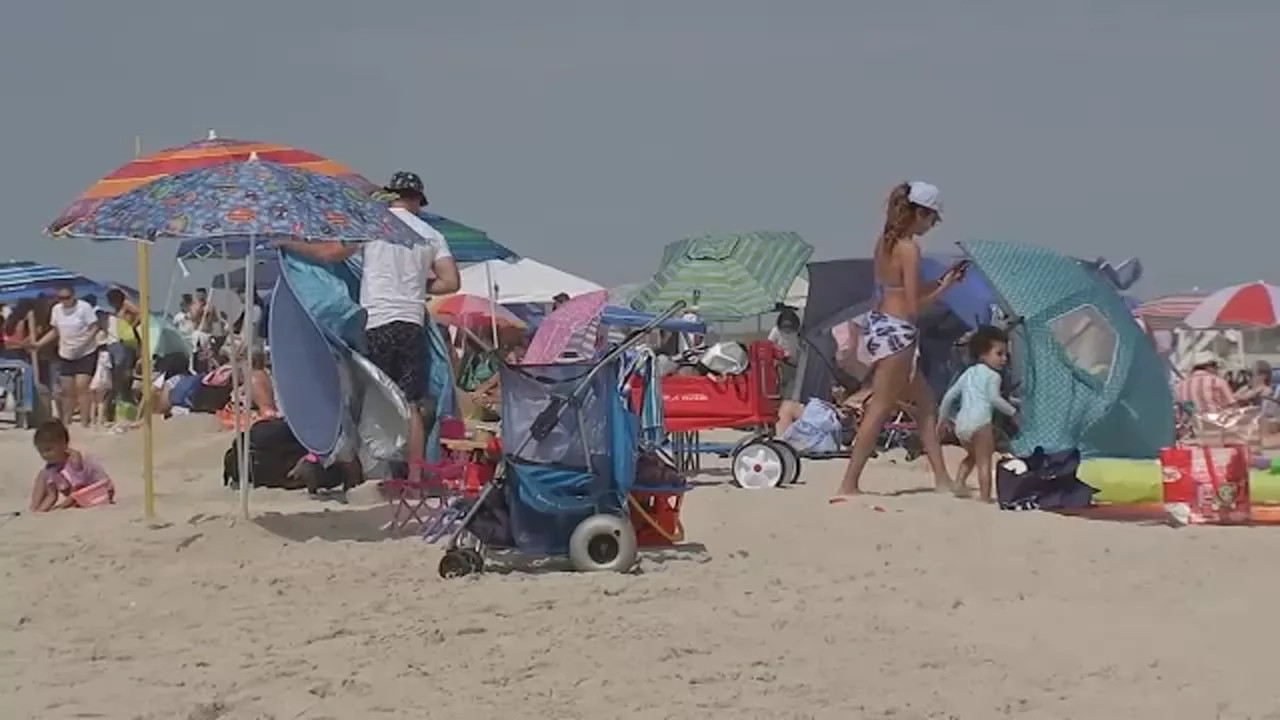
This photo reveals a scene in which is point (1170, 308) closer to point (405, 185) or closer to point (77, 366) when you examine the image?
point (77, 366)

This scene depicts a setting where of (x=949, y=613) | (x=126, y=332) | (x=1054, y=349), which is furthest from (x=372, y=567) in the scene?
(x=126, y=332)

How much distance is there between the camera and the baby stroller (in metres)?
6.03

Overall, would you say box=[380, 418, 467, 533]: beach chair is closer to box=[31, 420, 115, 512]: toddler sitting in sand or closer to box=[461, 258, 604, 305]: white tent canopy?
box=[31, 420, 115, 512]: toddler sitting in sand

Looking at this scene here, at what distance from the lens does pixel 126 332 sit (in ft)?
56.5

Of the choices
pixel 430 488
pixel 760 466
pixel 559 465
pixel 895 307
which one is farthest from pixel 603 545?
pixel 760 466

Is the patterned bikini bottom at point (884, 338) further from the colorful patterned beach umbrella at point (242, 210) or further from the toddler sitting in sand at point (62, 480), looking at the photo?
the toddler sitting in sand at point (62, 480)

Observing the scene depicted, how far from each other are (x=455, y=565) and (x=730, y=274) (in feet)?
41.7

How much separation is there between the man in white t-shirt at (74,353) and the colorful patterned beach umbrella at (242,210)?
29.5 feet

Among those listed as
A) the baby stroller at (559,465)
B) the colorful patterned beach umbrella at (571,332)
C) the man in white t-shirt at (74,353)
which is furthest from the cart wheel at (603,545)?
the man in white t-shirt at (74,353)

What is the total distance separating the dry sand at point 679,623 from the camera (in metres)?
4.38

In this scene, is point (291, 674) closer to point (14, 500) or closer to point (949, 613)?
Result: point (949, 613)

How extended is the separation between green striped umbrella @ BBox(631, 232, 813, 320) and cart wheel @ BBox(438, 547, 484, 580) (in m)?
11.7

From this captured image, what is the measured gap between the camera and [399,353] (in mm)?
7594

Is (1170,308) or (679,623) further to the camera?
(1170,308)
